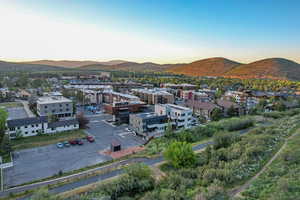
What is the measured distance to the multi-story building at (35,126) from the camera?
92.6 feet

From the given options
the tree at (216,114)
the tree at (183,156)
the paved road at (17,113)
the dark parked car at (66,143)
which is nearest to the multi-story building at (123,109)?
the dark parked car at (66,143)

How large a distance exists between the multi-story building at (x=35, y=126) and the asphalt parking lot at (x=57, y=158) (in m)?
3.99

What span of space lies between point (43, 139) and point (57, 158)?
7519mm

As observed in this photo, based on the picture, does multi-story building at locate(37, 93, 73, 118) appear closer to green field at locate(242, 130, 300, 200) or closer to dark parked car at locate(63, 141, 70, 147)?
dark parked car at locate(63, 141, 70, 147)

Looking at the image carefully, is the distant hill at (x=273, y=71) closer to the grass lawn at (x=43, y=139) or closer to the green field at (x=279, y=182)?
the green field at (x=279, y=182)

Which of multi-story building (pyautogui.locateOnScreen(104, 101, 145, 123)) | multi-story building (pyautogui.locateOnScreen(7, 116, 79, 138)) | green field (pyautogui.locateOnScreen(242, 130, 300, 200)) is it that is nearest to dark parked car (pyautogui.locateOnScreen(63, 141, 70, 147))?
multi-story building (pyautogui.locateOnScreen(7, 116, 79, 138))

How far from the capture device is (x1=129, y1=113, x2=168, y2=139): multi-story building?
30.7m

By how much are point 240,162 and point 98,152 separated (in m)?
17.0

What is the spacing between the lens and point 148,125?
102 ft

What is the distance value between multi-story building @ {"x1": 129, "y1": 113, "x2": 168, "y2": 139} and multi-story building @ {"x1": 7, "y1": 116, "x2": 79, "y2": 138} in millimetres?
10384

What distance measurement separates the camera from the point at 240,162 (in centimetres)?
1554

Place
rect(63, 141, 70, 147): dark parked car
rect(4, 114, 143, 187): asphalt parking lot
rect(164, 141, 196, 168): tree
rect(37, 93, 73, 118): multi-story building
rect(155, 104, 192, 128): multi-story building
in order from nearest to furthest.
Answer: rect(164, 141, 196, 168): tree → rect(4, 114, 143, 187): asphalt parking lot → rect(63, 141, 70, 147): dark parked car → rect(155, 104, 192, 128): multi-story building → rect(37, 93, 73, 118): multi-story building

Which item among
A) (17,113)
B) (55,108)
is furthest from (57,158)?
(17,113)

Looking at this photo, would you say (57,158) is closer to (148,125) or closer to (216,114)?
(148,125)
